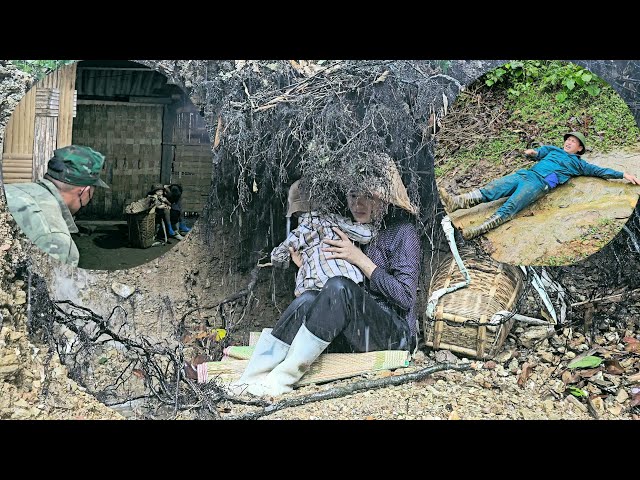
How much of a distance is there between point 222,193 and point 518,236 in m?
1.93

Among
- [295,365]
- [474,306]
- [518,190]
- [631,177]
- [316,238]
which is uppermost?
[631,177]

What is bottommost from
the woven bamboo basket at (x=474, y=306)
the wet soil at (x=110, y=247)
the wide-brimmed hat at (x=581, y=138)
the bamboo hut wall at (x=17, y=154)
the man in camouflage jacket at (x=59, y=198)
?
the woven bamboo basket at (x=474, y=306)

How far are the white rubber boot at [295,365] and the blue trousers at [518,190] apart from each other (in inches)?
57.1

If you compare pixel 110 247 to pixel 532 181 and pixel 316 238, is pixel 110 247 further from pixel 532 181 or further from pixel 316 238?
pixel 532 181

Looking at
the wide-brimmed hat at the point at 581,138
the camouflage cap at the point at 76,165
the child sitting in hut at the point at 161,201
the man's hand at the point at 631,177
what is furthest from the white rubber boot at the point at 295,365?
the man's hand at the point at 631,177

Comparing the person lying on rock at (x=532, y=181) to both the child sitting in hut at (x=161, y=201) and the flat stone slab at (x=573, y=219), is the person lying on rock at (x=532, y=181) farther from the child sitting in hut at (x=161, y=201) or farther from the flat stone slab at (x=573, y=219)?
the child sitting in hut at (x=161, y=201)

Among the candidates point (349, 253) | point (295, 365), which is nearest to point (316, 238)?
point (349, 253)

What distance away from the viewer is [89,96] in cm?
584

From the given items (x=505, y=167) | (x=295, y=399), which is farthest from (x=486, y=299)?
(x=295, y=399)

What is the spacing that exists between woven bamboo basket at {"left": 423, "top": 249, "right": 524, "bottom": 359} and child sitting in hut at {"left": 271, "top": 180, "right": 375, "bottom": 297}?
0.57 meters

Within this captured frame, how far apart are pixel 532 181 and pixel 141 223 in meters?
2.53

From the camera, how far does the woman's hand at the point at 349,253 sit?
5.83 meters

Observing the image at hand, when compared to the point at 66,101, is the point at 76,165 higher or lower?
lower

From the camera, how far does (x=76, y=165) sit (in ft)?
19.0
